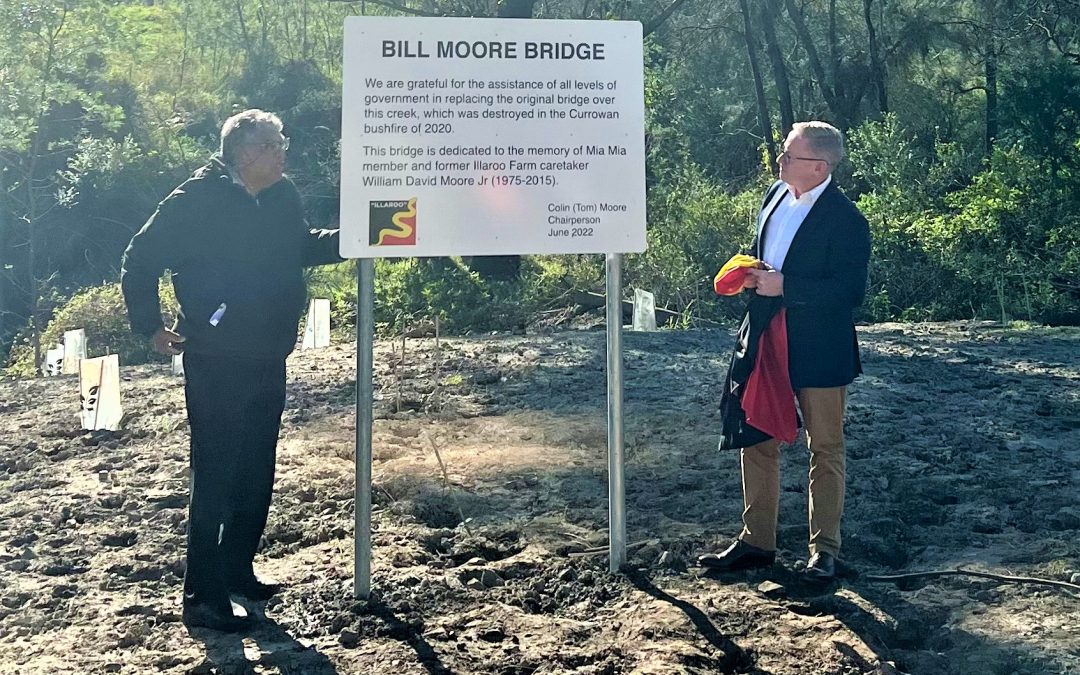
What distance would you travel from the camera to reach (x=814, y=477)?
4.57m

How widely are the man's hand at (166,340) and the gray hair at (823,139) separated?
2.29 m

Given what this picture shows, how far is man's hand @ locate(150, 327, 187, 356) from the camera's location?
162 inches

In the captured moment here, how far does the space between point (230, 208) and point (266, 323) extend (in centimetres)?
41

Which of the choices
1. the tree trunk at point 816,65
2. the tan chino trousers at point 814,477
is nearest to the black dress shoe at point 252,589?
the tan chino trousers at point 814,477

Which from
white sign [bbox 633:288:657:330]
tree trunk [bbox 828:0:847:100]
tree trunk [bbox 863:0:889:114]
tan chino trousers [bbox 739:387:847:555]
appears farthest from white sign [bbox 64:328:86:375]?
tree trunk [bbox 828:0:847:100]

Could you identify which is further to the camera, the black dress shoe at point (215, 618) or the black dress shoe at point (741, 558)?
the black dress shoe at point (741, 558)

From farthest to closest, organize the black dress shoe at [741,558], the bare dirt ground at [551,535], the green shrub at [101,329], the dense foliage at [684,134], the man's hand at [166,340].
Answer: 1. the green shrub at [101,329]
2. the dense foliage at [684,134]
3. the black dress shoe at [741,558]
4. the man's hand at [166,340]
5. the bare dirt ground at [551,535]

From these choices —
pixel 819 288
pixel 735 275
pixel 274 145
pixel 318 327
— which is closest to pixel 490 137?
pixel 274 145

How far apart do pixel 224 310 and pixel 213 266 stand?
0.16 meters

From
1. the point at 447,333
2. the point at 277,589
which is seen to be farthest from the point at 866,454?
the point at 447,333

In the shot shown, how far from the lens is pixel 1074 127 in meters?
15.1

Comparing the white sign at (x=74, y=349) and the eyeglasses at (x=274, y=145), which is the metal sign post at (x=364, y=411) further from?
the white sign at (x=74, y=349)

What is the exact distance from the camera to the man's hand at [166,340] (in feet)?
13.5

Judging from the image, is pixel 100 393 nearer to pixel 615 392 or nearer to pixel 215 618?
pixel 215 618
